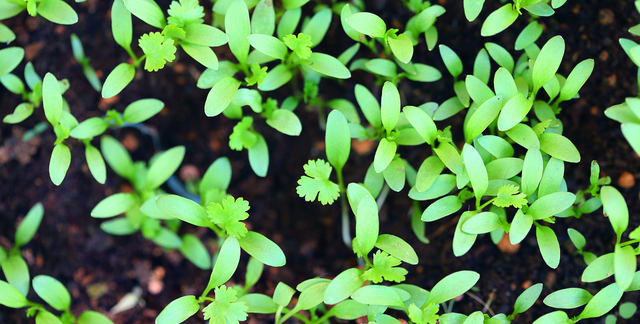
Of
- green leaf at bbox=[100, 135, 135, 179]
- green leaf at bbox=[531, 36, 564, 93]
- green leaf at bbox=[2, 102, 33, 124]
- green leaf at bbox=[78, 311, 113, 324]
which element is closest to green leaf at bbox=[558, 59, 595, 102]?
green leaf at bbox=[531, 36, 564, 93]

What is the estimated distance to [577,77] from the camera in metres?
1.53

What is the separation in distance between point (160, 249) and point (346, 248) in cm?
92

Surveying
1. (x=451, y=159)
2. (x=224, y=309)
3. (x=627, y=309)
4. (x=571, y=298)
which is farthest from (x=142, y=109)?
(x=627, y=309)

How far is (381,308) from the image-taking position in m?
1.48

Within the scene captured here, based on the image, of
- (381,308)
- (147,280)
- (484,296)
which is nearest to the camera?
(381,308)

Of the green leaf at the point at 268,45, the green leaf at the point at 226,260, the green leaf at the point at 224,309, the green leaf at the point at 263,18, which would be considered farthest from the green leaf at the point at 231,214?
the green leaf at the point at 263,18

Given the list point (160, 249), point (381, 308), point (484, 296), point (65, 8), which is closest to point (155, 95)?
point (65, 8)

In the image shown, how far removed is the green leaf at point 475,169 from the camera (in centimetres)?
138

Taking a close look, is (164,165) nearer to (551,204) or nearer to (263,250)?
(263,250)

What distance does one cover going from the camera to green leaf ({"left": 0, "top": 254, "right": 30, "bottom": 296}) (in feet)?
5.67

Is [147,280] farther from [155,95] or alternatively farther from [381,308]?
[381,308]

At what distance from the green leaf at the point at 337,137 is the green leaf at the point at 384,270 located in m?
0.39

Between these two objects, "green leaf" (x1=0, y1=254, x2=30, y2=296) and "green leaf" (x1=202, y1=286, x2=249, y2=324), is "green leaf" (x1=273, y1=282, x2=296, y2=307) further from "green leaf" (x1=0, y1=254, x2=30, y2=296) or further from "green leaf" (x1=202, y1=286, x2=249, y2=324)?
"green leaf" (x1=0, y1=254, x2=30, y2=296)

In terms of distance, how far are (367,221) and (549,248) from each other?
2.02ft
